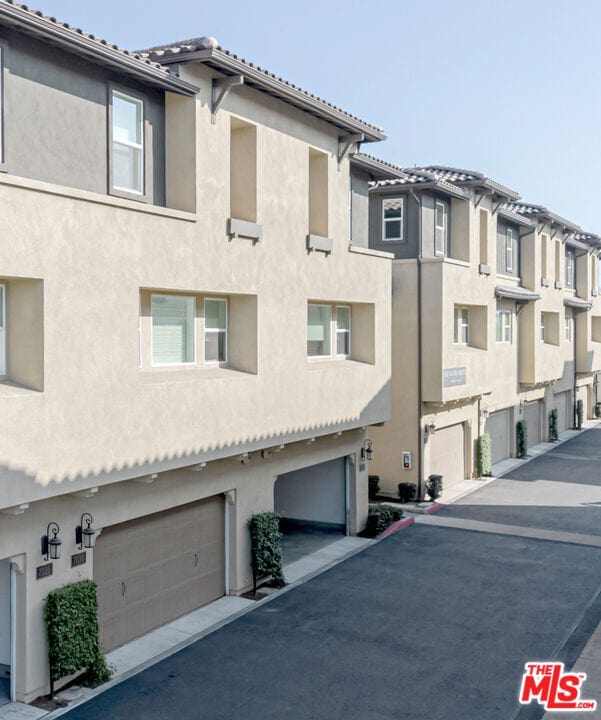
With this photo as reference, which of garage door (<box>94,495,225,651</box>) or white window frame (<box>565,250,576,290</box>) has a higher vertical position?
white window frame (<box>565,250,576,290</box>)

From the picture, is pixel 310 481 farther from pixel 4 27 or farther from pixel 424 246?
pixel 4 27

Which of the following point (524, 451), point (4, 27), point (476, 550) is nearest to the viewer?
point (4, 27)

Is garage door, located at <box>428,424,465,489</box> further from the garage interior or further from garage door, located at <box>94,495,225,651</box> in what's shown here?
garage door, located at <box>94,495,225,651</box>

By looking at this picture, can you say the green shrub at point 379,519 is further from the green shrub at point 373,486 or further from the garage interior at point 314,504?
the green shrub at point 373,486

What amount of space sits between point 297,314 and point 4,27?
326 inches

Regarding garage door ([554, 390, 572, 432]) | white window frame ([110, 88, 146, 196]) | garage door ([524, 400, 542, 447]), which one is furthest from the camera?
garage door ([554, 390, 572, 432])

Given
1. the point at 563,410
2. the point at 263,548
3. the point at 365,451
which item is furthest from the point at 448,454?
the point at 563,410

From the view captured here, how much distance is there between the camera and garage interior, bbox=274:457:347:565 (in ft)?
70.5

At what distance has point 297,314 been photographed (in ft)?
56.2

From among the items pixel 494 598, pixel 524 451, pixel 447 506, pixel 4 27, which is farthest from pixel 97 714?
pixel 524 451

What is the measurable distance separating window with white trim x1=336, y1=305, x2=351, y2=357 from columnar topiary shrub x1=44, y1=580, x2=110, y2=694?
384 inches

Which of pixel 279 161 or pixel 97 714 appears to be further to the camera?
pixel 279 161

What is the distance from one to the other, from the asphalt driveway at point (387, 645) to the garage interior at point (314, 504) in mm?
1841

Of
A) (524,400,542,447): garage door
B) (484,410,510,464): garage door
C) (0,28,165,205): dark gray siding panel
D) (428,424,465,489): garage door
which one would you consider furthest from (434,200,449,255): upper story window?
(0,28,165,205): dark gray siding panel
